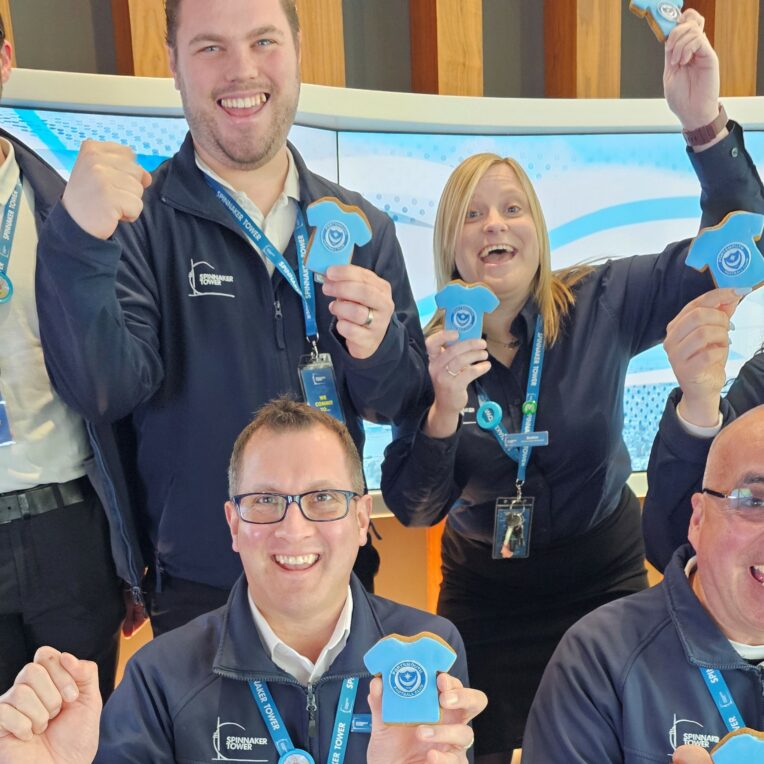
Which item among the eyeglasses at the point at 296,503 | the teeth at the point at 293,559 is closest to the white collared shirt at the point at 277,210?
the eyeglasses at the point at 296,503

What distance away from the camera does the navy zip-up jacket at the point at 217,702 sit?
1683mm

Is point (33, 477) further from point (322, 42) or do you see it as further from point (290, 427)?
point (322, 42)

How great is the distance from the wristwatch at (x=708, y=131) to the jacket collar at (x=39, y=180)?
1.59 m

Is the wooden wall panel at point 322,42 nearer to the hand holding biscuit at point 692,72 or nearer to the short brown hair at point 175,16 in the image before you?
the short brown hair at point 175,16

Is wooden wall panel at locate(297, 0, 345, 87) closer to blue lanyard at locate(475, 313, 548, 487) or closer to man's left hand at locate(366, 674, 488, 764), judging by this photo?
blue lanyard at locate(475, 313, 548, 487)

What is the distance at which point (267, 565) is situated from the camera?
1.79 m

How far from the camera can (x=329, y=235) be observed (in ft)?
6.71

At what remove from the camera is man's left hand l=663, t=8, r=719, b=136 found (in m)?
2.37

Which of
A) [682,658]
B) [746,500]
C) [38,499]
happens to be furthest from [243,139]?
[682,658]

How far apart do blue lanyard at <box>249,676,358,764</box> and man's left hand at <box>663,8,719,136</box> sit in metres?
1.67

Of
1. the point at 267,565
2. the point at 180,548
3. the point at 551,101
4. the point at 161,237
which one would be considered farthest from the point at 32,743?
the point at 551,101

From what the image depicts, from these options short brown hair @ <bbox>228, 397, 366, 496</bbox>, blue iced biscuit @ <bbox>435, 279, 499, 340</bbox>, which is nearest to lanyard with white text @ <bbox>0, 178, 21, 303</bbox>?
short brown hair @ <bbox>228, 397, 366, 496</bbox>

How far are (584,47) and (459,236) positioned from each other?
1.89m

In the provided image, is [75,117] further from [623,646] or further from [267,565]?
[623,646]
